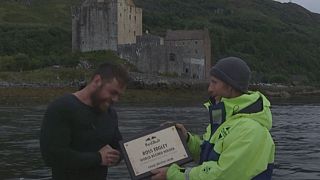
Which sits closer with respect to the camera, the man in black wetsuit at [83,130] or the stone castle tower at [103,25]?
the man in black wetsuit at [83,130]

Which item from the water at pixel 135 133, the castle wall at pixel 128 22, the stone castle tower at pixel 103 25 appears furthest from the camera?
the castle wall at pixel 128 22

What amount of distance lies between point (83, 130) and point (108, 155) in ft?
1.07

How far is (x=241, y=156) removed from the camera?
4.79 metres

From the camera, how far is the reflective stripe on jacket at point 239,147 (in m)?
4.81

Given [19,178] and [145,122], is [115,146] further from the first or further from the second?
[145,122]

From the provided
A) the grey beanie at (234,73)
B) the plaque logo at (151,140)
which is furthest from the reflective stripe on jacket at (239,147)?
the plaque logo at (151,140)

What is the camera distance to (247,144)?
4805mm

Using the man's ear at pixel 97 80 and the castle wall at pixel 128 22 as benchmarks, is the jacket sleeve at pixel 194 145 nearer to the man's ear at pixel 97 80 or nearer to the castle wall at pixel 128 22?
the man's ear at pixel 97 80

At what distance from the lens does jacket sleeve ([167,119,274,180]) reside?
4.80m

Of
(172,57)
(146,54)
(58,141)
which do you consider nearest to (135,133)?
(58,141)

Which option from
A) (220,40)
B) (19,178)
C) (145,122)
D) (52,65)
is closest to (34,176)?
(19,178)

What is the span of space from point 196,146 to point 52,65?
84489 mm

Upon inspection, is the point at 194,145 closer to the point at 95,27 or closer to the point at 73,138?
the point at 73,138

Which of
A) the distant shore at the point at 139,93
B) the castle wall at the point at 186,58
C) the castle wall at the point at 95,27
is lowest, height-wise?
the distant shore at the point at 139,93
